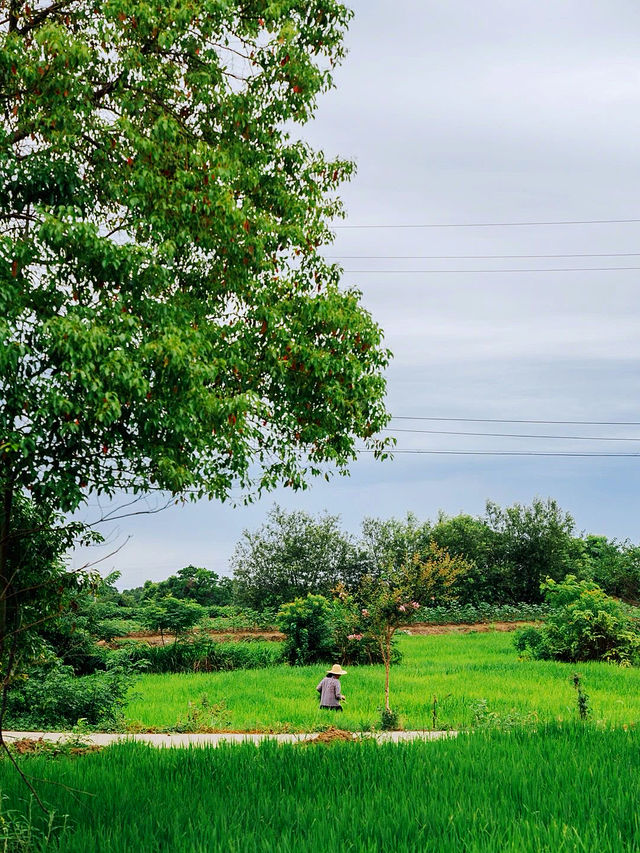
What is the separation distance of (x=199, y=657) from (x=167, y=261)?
20.0 m

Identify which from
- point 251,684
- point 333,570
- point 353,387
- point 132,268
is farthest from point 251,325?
point 333,570

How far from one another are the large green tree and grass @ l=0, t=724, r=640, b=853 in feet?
6.71

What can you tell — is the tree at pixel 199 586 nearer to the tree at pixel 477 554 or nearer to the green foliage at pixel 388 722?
the tree at pixel 477 554

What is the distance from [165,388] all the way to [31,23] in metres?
5.40

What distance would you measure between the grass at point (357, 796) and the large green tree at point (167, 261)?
2.05 metres

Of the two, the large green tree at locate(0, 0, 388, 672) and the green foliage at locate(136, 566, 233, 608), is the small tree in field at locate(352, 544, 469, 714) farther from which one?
the green foliage at locate(136, 566, 233, 608)

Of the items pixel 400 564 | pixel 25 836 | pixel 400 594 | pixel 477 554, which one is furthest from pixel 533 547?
pixel 25 836

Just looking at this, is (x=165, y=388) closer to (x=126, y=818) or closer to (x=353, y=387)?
(x=353, y=387)

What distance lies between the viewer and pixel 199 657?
1057 inches

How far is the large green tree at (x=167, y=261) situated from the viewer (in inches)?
337

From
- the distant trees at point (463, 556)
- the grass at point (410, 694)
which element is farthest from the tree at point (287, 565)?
the grass at point (410, 694)

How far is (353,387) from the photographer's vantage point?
440 inches

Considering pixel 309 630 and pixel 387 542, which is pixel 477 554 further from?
pixel 309 630

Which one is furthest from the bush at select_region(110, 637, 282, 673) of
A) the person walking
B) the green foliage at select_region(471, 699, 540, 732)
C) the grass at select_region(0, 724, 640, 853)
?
the grass at select_region(0, 724, 640, 853)
